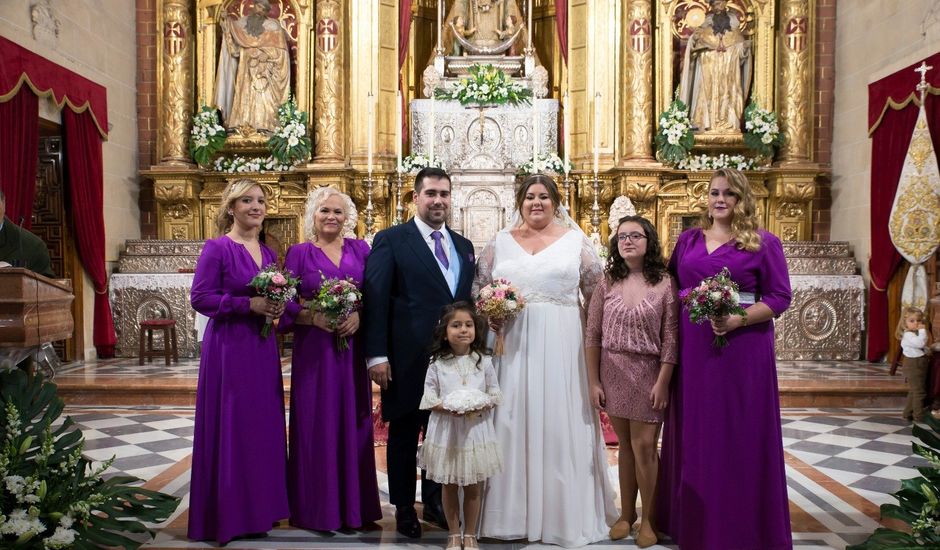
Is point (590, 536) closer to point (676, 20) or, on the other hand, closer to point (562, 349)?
point (562, 349)

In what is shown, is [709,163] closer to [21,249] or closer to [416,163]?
[416,163]

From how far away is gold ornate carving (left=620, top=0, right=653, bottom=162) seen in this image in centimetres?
1049

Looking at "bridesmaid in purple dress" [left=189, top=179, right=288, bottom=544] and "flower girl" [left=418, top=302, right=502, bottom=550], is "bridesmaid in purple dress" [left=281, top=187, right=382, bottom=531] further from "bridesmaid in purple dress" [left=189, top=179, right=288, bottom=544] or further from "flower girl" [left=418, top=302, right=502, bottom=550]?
"flower girl" [left=418, top=302, right=502, bottom=550]

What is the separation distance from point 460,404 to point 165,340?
6.65 metres

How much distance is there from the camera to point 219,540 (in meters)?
3.61

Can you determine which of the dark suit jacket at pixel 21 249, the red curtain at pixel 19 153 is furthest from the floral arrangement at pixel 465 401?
the red curtain at pixel 19 153

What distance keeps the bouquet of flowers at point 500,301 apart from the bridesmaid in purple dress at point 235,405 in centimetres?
103

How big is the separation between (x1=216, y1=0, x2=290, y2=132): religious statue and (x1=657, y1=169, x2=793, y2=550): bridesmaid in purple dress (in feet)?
29.1

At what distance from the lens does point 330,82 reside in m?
10.6

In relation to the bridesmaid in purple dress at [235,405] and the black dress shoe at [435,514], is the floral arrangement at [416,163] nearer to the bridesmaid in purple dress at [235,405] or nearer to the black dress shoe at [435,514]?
the bridesmaid in purple dress at [235,405]

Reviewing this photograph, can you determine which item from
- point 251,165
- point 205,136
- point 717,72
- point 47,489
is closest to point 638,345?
point 47,489

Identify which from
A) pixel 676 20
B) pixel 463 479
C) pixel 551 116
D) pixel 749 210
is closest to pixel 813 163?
pixel 676 20

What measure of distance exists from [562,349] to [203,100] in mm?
9173

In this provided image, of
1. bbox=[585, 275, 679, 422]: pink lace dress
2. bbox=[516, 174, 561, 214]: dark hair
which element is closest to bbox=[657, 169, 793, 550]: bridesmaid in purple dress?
bbox=[585, 275, 679, 422]: pink lace dress
